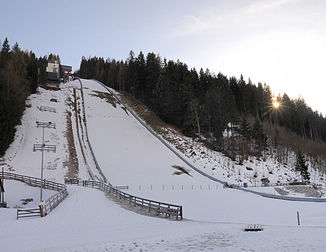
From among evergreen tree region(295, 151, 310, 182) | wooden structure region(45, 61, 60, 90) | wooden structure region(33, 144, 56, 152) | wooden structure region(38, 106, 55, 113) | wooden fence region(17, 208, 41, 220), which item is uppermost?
wooden structure region(45, 61, 60, 90)

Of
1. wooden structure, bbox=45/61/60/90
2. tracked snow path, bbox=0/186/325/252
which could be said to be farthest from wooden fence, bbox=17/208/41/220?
wooden structure, bbox=45/61/60/90

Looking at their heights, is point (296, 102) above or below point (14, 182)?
above

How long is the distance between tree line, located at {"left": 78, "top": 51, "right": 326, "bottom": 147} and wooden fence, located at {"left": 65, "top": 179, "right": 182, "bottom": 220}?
97.6 ft

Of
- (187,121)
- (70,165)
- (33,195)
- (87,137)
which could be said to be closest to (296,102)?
(187,121)

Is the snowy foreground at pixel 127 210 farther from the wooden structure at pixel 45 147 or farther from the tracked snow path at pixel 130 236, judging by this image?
the wooden structure at pixel 45 147

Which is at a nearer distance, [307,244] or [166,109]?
[307,244]

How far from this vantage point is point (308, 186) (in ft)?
128

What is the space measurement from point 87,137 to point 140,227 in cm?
3896

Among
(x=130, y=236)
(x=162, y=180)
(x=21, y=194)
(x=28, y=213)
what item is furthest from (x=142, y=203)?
(x=21, y=194)

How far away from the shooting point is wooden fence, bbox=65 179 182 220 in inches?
721

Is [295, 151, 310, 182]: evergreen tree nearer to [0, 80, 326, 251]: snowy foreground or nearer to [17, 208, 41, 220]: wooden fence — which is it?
[0, 80, 326, 251]: snowy foreground

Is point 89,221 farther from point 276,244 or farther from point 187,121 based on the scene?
point 187,121

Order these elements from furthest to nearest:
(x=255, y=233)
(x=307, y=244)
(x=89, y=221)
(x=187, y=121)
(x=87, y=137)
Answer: (x=187, y=121) < (x=87, y=137) < (x=89, y=221) < (x=255, y=233) < (x=307, y=244)

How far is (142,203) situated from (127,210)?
161cm
